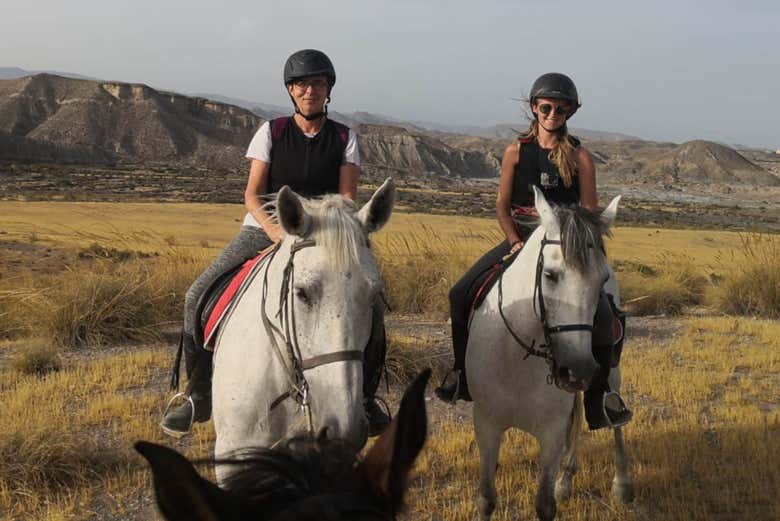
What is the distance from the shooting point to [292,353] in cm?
280

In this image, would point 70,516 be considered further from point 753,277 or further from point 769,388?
point 753,277

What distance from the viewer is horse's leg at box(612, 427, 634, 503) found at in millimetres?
5312

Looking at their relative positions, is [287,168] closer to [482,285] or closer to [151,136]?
[482,285]

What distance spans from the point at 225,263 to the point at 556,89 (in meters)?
2.67

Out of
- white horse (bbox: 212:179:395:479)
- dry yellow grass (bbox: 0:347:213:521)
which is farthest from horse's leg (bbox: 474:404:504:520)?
dry yellow grass (bbox: 0:347:213:521)

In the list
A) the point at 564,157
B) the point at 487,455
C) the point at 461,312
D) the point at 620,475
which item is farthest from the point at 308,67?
the point at 620,475

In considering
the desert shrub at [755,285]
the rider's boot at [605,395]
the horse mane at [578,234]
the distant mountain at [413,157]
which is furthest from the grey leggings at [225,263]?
the distant mountain at [413,157]

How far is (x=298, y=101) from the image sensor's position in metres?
4.10

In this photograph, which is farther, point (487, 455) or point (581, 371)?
point (487, 455)

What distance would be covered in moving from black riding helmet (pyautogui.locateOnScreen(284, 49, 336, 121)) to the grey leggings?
33.6 inches

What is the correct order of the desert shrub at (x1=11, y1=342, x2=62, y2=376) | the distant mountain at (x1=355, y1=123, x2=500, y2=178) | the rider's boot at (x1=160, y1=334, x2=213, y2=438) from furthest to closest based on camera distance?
the distant mountain at (x1=355, y1=123, x2=500, y2=178), the desert shrub at (x1=11, y1=342, x2=62, y2=376), the rider's boot at (x1=160, y1=334, x2=213, y2=438)

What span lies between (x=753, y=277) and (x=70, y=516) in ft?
43.6

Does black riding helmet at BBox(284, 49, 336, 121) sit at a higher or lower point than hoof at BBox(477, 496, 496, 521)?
higher

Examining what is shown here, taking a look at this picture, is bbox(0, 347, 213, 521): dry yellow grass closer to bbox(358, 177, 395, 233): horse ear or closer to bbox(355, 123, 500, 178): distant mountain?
bbox(358, 177, 395, 233): horse ear
